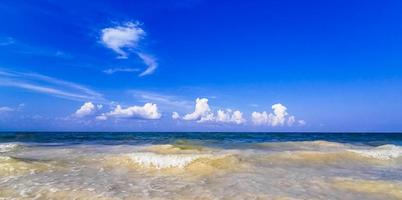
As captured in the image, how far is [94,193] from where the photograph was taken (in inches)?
284

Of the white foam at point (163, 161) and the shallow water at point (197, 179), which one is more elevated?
the white foam at point (163, 161)

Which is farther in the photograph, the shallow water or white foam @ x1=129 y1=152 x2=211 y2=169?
white foam @ x1=129 y1=152 x2=211 y2=169

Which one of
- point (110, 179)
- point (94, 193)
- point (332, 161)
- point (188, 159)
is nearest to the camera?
point (94, 193)

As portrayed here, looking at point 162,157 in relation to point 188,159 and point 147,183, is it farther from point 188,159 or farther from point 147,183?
point 147,183

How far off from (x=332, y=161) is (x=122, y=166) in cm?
753

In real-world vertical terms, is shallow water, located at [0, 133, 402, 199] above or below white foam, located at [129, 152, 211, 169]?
below

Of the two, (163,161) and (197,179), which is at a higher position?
(163,161)

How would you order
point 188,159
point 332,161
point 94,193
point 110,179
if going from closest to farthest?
1. point 94,193
2. point 110,179
3. point 188,159
4. point 332,161

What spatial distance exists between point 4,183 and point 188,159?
524cm

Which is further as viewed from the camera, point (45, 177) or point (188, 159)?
point (188, 159)

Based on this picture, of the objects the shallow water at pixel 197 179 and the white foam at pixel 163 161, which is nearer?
the shallow water at pixel 197 179

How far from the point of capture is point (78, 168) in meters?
10.6

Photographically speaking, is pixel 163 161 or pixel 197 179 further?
pixel 163 161

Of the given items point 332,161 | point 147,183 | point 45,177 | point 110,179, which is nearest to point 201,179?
point 147,183
